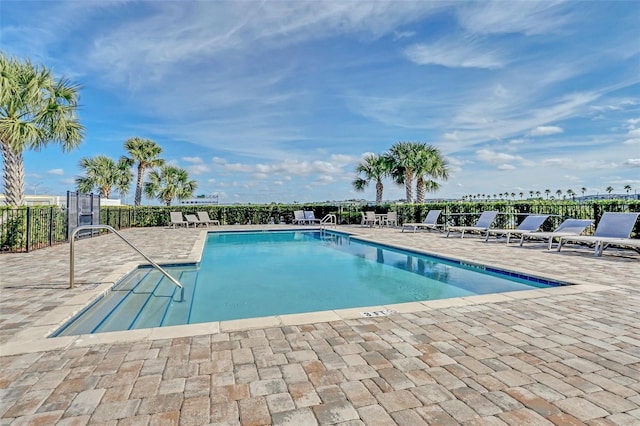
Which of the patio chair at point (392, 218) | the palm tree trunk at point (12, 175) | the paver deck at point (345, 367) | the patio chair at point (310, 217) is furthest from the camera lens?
the patio chair at point (310, 217)

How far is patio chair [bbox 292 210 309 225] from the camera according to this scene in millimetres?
20016

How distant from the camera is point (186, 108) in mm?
16891

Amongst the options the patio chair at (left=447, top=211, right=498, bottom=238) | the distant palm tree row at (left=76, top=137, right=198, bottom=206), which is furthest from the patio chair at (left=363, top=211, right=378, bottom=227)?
the distant palm tree row at (left=76, top=137, right=198, bottom=206)

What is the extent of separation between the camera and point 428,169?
19.2 metres

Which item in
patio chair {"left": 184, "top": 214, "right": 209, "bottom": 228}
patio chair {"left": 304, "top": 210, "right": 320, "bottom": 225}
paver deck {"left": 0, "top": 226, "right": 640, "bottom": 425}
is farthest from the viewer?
patio chair {"left": 304, "top": 210, "right": 320, "bottom": 225}

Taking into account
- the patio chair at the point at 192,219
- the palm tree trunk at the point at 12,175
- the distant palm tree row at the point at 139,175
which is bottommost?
the patio chair at the point at 192,219

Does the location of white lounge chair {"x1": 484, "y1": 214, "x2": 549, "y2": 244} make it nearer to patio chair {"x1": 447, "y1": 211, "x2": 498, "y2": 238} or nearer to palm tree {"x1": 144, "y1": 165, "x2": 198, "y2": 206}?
patio chair {"x1": 447, "y1": 211, "x2": 498, "y2": 238}

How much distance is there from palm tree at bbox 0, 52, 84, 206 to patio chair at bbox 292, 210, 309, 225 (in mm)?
11754

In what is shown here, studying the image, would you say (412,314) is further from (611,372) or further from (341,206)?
(341,206)

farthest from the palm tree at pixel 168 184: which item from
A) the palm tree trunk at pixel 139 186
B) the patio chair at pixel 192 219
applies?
the patio chair at pixel 192 219

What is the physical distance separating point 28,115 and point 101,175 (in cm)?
1810

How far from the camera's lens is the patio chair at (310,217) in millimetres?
19953

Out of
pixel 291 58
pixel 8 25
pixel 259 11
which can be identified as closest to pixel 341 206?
pixel 291 58

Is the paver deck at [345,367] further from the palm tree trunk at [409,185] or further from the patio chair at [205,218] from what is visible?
the palm tree trunk at [409,185]
